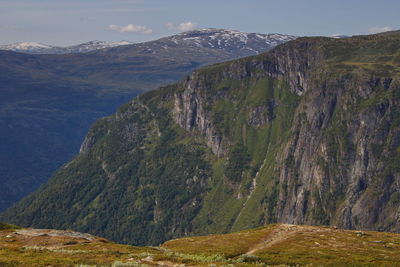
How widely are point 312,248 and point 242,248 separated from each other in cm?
1259

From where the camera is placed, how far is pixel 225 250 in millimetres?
79250

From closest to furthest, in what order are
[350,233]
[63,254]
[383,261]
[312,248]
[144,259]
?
1. [144,259]
2. [63,254]
3. [383,261]
4. [312,248]
5. [350,233]

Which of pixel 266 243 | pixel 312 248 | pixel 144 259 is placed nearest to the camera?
pixel 144 259

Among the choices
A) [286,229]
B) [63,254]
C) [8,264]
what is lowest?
[286,229]

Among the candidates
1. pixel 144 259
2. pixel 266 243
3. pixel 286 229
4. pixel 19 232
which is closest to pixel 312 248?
pixel 266 243

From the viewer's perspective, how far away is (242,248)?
3295 inches

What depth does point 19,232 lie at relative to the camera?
9512cm

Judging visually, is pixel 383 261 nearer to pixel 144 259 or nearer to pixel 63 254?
pixel 144 259

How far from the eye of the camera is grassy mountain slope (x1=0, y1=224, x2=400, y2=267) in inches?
2287

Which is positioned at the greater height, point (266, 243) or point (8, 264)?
point (8, 264)

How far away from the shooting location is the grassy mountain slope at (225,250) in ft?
191

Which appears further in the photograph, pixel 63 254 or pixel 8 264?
pixel 63 254

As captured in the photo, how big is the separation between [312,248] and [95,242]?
39872 mm

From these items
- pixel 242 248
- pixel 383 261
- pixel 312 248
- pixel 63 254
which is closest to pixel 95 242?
pixel 63 254
